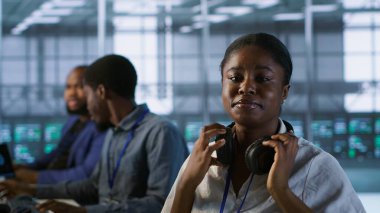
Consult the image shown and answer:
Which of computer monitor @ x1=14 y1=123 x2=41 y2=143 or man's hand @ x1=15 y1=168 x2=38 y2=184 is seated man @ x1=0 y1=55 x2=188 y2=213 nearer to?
man's hand @ x1=15 y1=168 x2=38 y2=184

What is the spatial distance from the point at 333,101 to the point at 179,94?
64.0 inches

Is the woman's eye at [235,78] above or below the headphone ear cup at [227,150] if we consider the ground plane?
above

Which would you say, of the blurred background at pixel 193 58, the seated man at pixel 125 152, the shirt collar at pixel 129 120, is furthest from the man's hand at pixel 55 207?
the blurred background at pixel 193 58

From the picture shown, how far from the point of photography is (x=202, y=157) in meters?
1.68

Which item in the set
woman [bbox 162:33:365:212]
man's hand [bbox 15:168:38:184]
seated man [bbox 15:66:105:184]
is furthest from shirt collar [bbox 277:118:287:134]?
man's hand [bbox 15:168:38:184]

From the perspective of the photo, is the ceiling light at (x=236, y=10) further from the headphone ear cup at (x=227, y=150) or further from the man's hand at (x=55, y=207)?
the headphone ear cup at (x=227, y=150)

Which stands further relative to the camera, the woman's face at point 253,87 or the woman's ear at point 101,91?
the woman's ear at point 101,91

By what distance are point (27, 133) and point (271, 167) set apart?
6.52m

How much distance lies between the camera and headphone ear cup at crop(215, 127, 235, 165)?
1.67 meters

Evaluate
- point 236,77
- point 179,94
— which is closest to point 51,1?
point 179,94

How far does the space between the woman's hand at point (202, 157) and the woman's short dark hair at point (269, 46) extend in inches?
6.6

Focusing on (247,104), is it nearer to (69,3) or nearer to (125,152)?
(125,152)

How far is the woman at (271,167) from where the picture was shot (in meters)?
1.55

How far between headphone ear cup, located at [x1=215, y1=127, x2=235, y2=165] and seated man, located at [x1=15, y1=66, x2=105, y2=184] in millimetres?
2032
